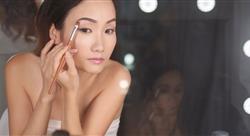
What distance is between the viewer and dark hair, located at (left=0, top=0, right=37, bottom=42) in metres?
0.68

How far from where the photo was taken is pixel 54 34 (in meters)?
0.64

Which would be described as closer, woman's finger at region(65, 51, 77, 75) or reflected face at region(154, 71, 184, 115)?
woman's finger at region(65, 51, 77, 75)

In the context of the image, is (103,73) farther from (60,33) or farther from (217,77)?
(217,77)

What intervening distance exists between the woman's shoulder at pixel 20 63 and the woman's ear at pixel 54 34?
6 centimetres

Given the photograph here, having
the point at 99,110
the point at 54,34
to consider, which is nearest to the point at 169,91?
the point at 99,110

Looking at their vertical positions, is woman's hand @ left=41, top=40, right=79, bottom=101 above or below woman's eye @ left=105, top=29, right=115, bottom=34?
below

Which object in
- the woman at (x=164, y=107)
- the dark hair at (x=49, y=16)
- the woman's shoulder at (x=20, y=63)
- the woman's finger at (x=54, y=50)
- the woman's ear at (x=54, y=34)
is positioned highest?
the dark hair at (x=49, y=16)

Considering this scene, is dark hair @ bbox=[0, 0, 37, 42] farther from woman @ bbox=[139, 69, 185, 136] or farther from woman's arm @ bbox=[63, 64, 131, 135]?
woman @ bbox=[139, 69, 185, 136]

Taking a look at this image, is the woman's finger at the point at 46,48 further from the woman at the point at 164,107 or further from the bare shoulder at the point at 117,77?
the woman at the point at 164,107

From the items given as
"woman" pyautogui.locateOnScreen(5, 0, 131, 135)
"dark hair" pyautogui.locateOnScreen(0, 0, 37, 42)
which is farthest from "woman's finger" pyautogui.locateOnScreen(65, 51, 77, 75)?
"dark hair" pyautogui.locateOnScreen(0, 0, 37, 42)

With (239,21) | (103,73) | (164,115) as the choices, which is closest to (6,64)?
(103,73)

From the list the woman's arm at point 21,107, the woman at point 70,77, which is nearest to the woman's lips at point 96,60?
the woman at point 70,77

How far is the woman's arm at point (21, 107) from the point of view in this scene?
0.63m

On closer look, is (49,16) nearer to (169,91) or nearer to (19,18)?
(19,18)
